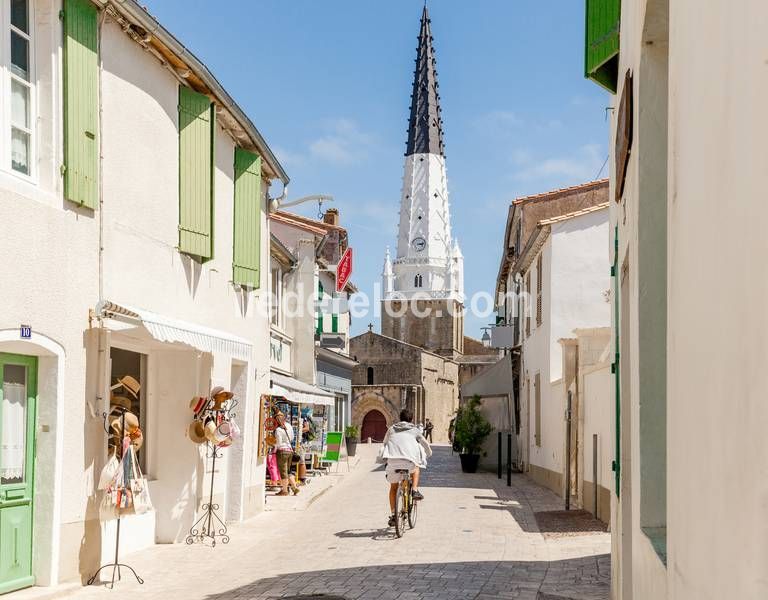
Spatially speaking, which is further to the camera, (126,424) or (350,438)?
(350,438)

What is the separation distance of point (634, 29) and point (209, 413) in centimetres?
829

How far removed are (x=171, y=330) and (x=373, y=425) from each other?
187 ft

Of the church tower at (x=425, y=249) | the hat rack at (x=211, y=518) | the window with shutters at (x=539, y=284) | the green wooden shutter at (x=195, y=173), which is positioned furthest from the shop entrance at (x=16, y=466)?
the church tower at (x=425, y=249)

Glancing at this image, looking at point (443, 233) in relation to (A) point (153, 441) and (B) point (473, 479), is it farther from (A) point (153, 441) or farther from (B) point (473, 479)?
(A) point (153, 441)

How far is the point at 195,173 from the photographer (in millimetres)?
12094

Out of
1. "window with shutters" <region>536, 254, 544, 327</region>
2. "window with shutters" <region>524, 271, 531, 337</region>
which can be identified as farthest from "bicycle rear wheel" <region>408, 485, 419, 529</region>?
"window with shutters" <region>524, 271, 531, 337</region>

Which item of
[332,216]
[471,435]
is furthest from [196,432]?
[332,216]

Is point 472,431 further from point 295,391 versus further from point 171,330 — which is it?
point 171,330

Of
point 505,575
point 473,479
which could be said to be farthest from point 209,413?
point 473,479

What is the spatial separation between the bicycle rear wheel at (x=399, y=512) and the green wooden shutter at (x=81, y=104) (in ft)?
19.0

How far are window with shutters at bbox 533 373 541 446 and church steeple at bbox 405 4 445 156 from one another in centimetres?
6905

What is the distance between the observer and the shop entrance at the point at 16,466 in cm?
802

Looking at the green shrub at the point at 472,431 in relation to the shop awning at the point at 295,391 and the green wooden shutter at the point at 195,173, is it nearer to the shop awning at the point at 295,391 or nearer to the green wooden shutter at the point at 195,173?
the shop awning at the point at 295,391

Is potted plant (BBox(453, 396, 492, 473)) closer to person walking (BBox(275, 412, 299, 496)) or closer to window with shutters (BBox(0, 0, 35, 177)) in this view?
person walking (BBox(275, 412, 299, 496))
